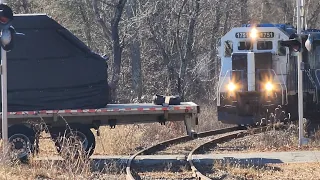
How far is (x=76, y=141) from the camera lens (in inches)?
604

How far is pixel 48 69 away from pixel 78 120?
1.51 metres

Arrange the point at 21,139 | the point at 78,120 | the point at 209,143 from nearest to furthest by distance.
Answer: the point at 21,139 < the point at 78,120 < the point at 209,143

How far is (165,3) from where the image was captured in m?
34.7

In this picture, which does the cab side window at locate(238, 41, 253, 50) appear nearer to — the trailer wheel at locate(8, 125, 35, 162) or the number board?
the number board

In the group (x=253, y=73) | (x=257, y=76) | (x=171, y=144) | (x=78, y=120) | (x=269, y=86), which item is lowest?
(x=171, y=144)

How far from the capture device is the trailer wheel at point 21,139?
1623 centimetres

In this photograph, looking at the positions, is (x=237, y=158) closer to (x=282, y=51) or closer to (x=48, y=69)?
(x=48, y=69)

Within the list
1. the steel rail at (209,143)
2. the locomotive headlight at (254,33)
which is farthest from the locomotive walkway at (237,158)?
the locomotive headlight at (254,33)

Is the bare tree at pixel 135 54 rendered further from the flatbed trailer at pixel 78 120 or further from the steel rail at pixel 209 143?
the flatbed trailer at pixel 78 120

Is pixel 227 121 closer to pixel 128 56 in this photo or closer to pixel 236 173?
pixel 236 173

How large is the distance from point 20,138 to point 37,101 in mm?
1106

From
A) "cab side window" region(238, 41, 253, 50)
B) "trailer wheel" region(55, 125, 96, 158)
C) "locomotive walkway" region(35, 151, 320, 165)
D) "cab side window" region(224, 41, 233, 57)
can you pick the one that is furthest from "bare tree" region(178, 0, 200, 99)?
"trailer wheel" region(55, 125, 96, 158)

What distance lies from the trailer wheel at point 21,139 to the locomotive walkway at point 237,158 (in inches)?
14.4

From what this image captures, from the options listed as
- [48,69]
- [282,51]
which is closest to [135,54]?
[282,51]
